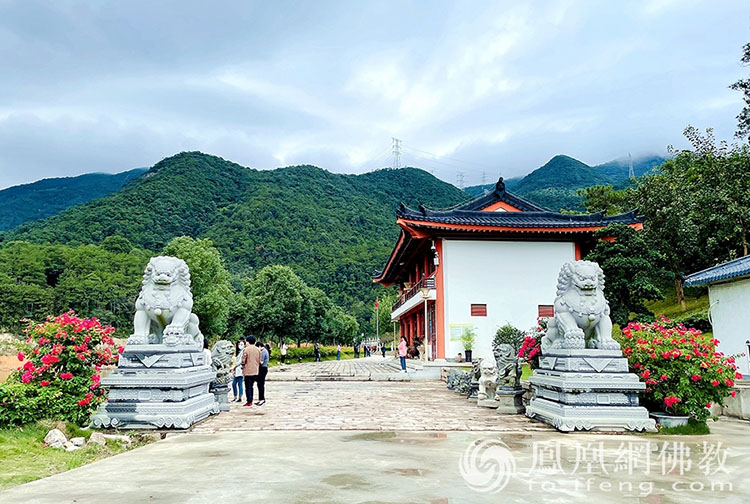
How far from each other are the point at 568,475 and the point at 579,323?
371 centimetres

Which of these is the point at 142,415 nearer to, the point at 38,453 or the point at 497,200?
the point at 38,453

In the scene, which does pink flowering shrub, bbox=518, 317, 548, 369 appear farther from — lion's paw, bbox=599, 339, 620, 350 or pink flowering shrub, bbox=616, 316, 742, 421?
pink flowering shrub, bbox=616, 316, 742, 421

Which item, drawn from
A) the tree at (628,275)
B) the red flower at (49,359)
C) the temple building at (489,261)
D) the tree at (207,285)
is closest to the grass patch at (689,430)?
the red flower at (49,359)

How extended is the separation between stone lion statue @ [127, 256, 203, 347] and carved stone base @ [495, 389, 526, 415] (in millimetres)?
5508

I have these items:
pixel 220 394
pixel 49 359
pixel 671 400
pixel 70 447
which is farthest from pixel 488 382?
pixel 49 359

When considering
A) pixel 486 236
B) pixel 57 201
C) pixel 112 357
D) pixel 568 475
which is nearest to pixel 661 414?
→ pixel 568 475

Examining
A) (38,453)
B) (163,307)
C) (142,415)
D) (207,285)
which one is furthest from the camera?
(207,285)

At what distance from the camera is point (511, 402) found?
9.46 m

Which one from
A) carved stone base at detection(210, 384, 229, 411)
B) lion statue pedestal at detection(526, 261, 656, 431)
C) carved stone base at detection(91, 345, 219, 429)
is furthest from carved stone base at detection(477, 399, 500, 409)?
carved stone base at detection(91, 345, 219, 429)

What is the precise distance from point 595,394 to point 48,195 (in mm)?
122539

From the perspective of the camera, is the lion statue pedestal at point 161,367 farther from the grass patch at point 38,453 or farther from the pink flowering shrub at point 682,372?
the pink flowering shrub at point 682,372

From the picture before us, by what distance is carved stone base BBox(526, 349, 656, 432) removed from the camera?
23.8 ft

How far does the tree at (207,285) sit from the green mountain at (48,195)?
219 ft

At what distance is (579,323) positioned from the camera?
26.5 ft
